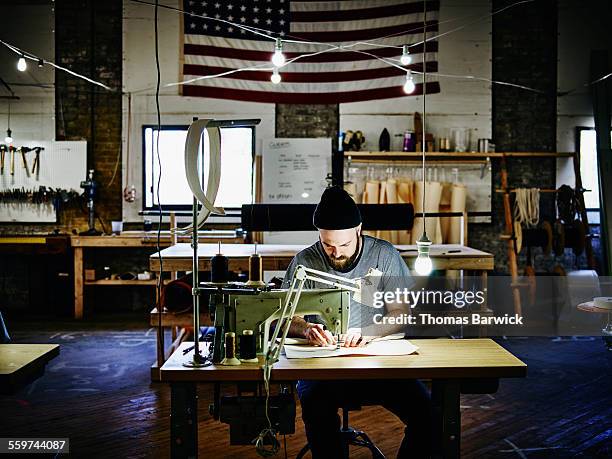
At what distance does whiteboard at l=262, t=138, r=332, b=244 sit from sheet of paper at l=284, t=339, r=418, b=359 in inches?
202

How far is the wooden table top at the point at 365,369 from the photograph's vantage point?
2543 millimetres

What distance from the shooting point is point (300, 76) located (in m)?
8.05

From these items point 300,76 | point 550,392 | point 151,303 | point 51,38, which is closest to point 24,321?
point 151,303

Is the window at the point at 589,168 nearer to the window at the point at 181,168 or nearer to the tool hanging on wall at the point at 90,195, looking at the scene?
the window at the point at 181,168

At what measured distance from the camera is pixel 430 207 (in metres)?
7.96

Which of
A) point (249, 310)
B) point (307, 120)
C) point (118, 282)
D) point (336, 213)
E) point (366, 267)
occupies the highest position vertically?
point (307, 120)

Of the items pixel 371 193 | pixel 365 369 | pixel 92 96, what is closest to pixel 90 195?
pixel 92 96

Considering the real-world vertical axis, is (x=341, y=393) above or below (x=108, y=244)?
below

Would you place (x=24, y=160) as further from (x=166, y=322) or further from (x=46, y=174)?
(x=166, y=322)

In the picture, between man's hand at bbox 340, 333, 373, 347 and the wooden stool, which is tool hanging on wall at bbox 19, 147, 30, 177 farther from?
man's hand at bbox 340, 333, 373, 347

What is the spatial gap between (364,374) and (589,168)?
6.70 m

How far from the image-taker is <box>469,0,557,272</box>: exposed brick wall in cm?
825

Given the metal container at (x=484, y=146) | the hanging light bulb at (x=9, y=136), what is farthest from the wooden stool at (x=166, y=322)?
the metal container at (x=484, y=146)

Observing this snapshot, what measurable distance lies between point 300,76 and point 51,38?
2.94 metres
